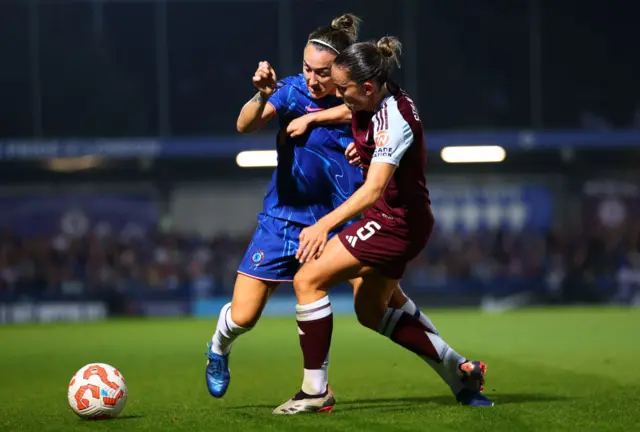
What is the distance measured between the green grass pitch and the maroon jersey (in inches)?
44.9

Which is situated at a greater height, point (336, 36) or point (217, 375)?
point (336, 36)

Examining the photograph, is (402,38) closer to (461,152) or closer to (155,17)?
(461,152)

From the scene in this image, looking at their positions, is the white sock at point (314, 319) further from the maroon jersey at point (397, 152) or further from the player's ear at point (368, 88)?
the player's ear at point (368, 88)

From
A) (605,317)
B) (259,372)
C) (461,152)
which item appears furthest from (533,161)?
(259,372)

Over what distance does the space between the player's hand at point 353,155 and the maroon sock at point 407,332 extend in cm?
93

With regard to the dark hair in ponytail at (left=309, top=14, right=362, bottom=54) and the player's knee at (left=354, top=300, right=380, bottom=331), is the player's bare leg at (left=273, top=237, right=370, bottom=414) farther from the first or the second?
Result: the dark hair in ponytail at (left=309, top=14, right=362, bottom=54)

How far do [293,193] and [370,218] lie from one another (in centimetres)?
81

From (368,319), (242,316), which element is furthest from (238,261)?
(368,319)

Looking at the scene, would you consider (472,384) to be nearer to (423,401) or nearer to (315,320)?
(423,401)

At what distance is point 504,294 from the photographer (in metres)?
21.9

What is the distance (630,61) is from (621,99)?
3.11 feet

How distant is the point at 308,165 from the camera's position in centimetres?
693

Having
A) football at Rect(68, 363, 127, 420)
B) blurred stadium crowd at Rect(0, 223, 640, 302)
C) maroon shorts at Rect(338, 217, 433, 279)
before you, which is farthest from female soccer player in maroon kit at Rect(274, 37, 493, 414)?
blurred stadium crowd at Rect(0, 223, 640, 302)

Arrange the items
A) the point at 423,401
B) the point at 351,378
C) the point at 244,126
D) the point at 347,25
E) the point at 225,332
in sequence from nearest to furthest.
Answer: the point at 244,126 < the point at 347,25 < the point at 225,332 < the point at 423,401 < the point at 351,378
